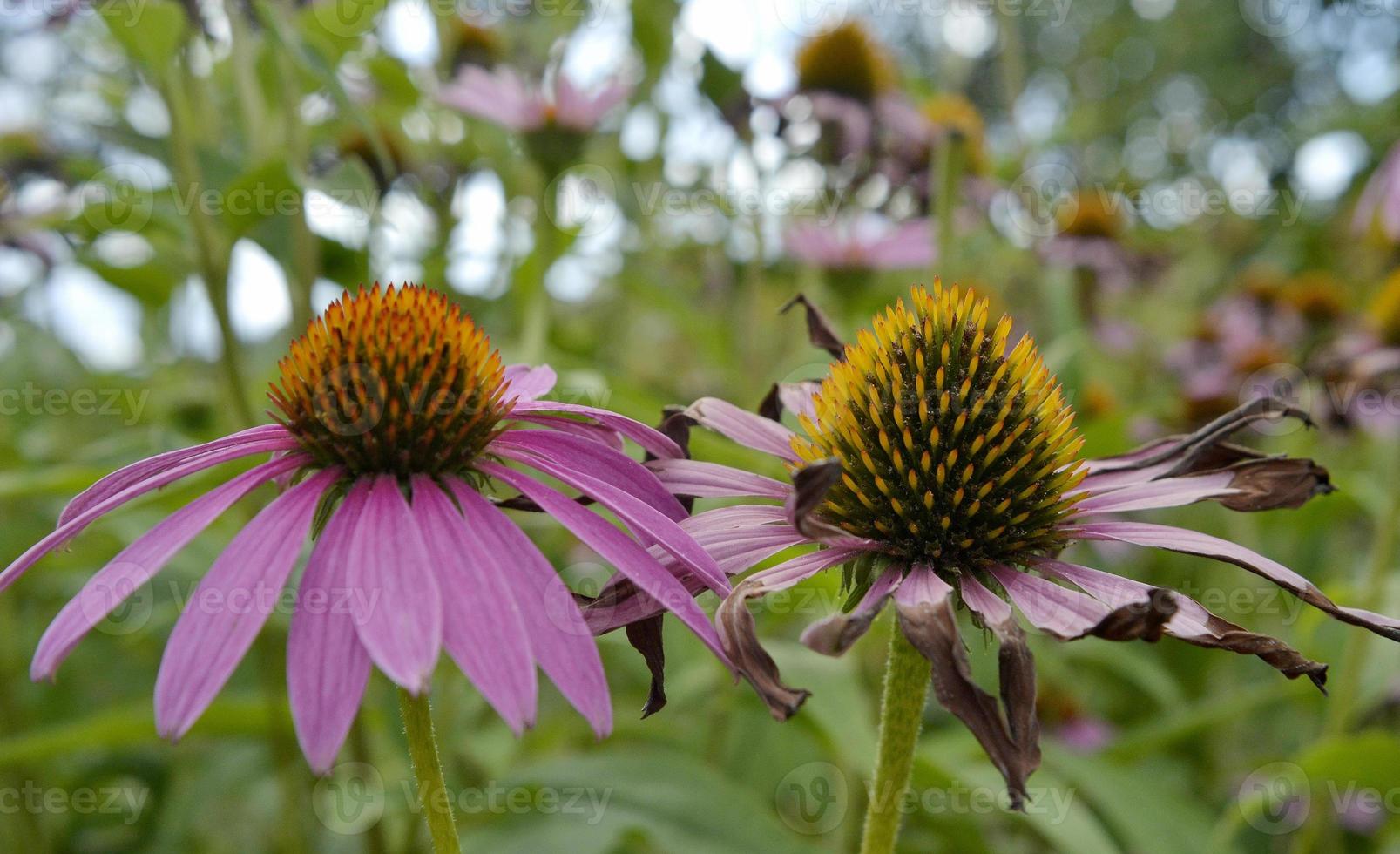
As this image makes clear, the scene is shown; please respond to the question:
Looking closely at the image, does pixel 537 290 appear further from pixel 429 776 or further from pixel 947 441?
pixel 429 776

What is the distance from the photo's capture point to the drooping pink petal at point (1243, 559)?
0.82 meters

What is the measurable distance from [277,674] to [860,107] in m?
2.03

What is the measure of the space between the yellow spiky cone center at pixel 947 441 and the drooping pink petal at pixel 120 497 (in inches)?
19.7

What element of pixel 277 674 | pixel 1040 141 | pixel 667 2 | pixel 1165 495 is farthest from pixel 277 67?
pixel 1040 141

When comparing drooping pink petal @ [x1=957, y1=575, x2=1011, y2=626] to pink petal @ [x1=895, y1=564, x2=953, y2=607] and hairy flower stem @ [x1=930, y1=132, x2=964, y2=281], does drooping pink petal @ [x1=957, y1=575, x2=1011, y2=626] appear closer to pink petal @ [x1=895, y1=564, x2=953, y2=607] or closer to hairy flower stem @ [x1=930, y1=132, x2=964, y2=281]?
pink petal @ [x1=895, y1=564, x2=953, y2=607]

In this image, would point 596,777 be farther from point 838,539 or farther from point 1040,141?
point 1040,141

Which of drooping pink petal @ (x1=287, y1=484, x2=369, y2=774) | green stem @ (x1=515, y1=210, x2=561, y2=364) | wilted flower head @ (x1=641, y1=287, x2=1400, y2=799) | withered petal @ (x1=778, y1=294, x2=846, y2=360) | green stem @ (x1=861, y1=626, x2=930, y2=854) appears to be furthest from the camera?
green stem @ (x1=515, y1=210, x2=561, y2=364)

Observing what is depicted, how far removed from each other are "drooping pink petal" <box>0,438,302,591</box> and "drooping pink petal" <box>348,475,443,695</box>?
153mm

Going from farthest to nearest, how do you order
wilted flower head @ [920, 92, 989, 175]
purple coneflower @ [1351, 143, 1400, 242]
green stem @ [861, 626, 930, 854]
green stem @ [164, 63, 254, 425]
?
wilted flower head @ [920, 92, 989, 175], purple coneflower @ [1351, 143, 1400, 242], green stem @ [164, 63, 254, 425], green stem @ [861, 626, 930, 854]

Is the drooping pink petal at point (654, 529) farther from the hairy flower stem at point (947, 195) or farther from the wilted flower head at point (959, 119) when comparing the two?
the wilted flower head at point (959, 119)

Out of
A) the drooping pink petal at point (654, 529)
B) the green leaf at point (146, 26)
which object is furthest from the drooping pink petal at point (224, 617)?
the green leaf at point (146, 26)

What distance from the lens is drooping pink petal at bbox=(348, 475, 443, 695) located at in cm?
66

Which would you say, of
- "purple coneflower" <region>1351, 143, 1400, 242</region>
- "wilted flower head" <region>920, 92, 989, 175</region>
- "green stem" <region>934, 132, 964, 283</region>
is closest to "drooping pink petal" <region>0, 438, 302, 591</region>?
"green stem" <region>934, 132, 964, 283</region>

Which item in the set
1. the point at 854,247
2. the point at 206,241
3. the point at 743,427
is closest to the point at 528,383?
the point at 743,427
